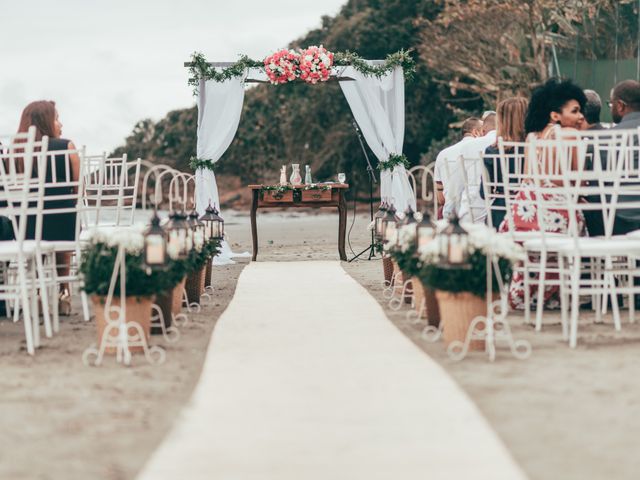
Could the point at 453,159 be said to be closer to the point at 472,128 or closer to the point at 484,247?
the point at 472,128

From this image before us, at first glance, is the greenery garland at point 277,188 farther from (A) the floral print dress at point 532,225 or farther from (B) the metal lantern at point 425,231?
(B) the metal lantern at point 425,231

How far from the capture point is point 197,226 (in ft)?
23.7

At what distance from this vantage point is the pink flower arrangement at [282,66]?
39.1ft

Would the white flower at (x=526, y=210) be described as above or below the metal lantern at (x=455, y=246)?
above

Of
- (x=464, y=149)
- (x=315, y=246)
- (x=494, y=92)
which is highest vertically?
(x=494, y=92)

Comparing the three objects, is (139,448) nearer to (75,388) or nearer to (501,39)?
(75,388)

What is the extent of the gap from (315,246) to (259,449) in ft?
38.2

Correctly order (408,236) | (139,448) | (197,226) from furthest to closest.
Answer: (197,226), (408,236), (139,448)

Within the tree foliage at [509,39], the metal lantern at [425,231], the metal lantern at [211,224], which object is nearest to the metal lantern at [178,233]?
the metal lantern at [425,231]

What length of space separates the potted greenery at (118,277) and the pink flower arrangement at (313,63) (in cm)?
692

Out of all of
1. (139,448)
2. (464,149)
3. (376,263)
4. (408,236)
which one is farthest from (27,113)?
(376,263)

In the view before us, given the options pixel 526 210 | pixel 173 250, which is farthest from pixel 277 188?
pixel 173 250

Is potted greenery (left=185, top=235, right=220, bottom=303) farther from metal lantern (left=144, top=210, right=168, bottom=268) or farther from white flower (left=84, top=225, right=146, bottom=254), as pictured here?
metal lantern (left=144, top=210, right=168, bottom=268)

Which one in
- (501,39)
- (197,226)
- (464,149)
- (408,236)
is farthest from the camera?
(501,39)
